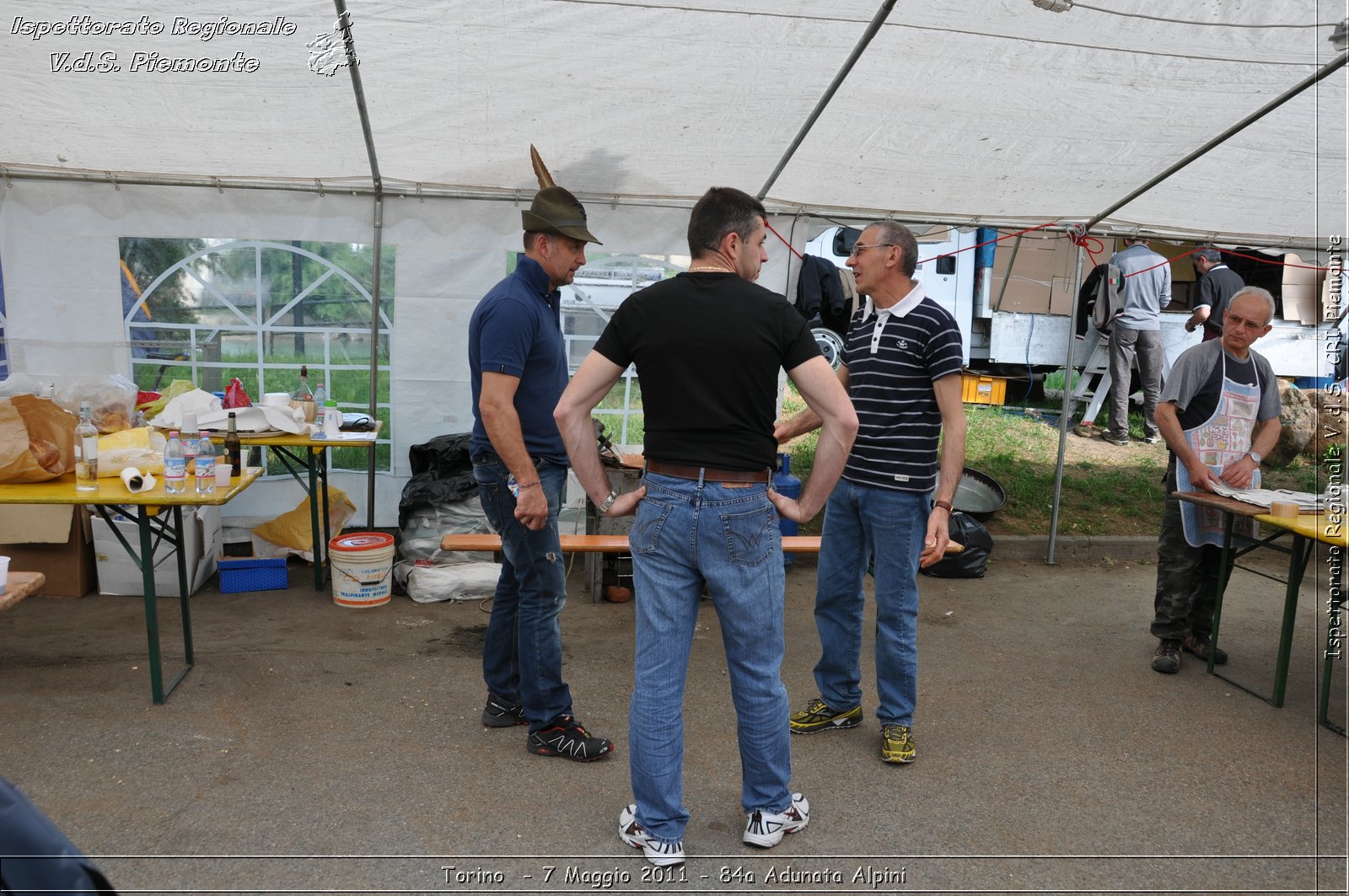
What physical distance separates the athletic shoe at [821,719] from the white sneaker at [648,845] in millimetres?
871

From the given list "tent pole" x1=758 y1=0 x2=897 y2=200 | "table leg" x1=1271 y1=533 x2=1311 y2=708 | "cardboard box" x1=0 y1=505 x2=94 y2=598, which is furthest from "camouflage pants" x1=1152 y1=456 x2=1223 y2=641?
"cardboard box" x1=0 y1=505 x2=94 y2=598

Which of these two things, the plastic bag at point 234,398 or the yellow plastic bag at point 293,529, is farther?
the yellow plastic bag at point 293,529

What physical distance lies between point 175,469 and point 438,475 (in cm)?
228

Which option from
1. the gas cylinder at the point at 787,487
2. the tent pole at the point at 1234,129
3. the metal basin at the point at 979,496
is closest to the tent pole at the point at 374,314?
the gas cylinder at the point at 787,487

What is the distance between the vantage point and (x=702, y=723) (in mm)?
3805

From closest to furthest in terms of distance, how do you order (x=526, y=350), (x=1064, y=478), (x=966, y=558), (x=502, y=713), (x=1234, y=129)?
1. (x=526, y=350)
2. (x=502, y=713)
3. (x=1234, y=129)
4. (x=966, y=558)
5. (x=1064, y=478)

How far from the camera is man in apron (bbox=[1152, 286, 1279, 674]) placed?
175 inches

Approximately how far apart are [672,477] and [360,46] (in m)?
3.24

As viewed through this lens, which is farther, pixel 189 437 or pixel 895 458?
pixel 189 437

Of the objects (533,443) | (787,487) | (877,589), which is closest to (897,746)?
(877,589)

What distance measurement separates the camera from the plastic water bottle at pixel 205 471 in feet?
12.5

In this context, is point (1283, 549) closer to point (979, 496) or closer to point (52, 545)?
point (979, 496)

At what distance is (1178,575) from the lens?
476 cm

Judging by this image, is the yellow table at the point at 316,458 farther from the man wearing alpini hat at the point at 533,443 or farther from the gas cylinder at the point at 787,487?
the gas cylinder at the point at 787,487
